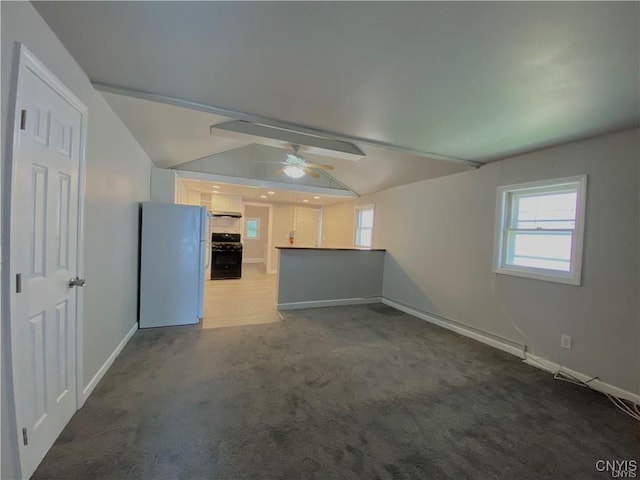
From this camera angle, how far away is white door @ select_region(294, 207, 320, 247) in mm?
8750

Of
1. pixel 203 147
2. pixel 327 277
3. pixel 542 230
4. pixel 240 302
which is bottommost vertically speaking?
pixel 240 302

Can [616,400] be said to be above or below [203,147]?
below

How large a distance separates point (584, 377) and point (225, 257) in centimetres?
686

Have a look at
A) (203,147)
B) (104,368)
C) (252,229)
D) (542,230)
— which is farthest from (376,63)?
(252,229)

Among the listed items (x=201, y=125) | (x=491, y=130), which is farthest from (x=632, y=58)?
(x=201, y=125)

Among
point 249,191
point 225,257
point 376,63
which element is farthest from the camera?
point 225,257

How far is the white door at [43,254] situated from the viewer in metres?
Result: 1.27

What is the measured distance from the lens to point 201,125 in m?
3.27

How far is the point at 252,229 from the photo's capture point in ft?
33.8

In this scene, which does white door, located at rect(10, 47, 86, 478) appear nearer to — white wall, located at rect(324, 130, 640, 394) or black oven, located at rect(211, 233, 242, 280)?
white wall, located at rect(324, 130, 640, 394)

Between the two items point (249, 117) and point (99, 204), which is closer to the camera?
point (99, 204)

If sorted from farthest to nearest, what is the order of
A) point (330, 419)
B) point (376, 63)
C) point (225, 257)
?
point (225, 257) → point (330, 419) → point (376, 63)

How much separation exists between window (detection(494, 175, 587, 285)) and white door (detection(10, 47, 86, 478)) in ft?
13.6

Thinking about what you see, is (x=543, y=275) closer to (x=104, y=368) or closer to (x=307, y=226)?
(x=104, y=368)
